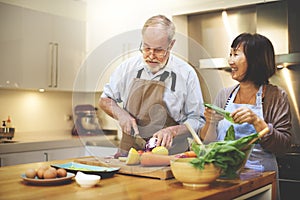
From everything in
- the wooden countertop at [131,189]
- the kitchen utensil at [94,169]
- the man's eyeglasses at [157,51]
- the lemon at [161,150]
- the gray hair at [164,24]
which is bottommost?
the wooden countertop at [131,189]

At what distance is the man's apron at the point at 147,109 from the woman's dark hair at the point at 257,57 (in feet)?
1.83

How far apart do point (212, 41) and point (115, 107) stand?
5.19ft

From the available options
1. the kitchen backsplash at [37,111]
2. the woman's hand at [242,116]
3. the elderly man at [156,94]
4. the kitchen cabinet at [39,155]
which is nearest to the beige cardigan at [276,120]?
the woman's hand at [242,116]

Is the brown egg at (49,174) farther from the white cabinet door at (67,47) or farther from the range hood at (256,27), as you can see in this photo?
the white cabinet door at (67,47)

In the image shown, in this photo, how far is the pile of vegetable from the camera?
46.3 inches

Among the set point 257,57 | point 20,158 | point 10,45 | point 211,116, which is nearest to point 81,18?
point 10,45

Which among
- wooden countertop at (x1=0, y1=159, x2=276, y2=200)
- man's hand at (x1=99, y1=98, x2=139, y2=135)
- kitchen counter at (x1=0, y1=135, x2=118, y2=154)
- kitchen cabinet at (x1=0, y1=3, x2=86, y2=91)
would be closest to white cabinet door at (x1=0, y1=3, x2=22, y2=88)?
kitchen cabinet at (x1=0, y1=3, x2=86, y2=91)

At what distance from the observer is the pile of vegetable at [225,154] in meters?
1.18

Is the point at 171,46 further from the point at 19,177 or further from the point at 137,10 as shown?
the point at 137,10

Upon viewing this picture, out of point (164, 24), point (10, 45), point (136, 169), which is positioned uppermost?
point (10, 45)

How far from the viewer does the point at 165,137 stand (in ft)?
4.81

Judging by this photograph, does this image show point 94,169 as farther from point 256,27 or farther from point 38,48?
point 38,48

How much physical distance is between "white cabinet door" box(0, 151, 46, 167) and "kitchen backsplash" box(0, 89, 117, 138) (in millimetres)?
432

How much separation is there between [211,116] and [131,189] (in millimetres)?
526
